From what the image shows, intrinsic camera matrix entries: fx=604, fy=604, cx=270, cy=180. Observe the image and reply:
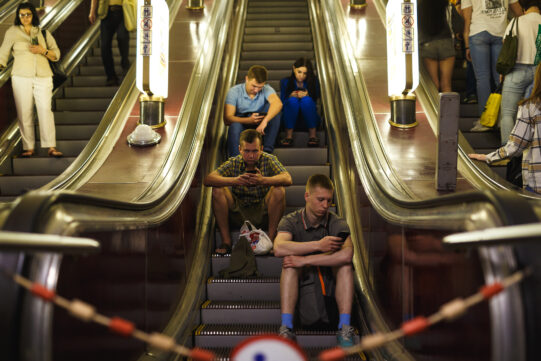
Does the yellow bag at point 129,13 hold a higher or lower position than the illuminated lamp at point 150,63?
higher

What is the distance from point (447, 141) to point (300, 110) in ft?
8.76

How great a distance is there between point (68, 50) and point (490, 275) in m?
7.02

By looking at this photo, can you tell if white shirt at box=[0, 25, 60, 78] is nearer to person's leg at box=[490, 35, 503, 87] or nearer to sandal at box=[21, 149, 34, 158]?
sandal at box=[21, 149, 34, 158]

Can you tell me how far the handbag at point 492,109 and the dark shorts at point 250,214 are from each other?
6.99ft

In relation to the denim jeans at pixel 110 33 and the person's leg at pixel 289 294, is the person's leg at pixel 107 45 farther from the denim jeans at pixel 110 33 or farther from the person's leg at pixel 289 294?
the person's leg at pixel 289 294

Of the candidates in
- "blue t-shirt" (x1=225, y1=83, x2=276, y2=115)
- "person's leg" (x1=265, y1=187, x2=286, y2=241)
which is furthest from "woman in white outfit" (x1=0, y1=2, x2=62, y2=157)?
"person's leg" (x1=265, y1=187, x2=286, y2=241)

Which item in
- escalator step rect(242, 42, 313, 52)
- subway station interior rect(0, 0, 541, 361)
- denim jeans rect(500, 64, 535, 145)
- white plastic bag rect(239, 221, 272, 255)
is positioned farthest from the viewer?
escalator step rect(242, 42, 313, 52)

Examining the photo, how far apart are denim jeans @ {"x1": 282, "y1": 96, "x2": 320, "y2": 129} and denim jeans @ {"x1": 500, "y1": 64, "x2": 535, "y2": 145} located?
5.69 feet

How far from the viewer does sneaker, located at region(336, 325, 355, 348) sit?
3502 millimetres

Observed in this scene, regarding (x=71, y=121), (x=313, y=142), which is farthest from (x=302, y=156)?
(x=71, y=121)

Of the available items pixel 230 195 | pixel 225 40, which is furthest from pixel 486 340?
pixel 225 40

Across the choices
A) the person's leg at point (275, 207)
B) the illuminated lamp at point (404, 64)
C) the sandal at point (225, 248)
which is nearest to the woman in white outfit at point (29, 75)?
the sandal at point (225, 248)

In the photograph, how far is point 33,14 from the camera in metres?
5.70

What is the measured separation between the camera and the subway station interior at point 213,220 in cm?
186
